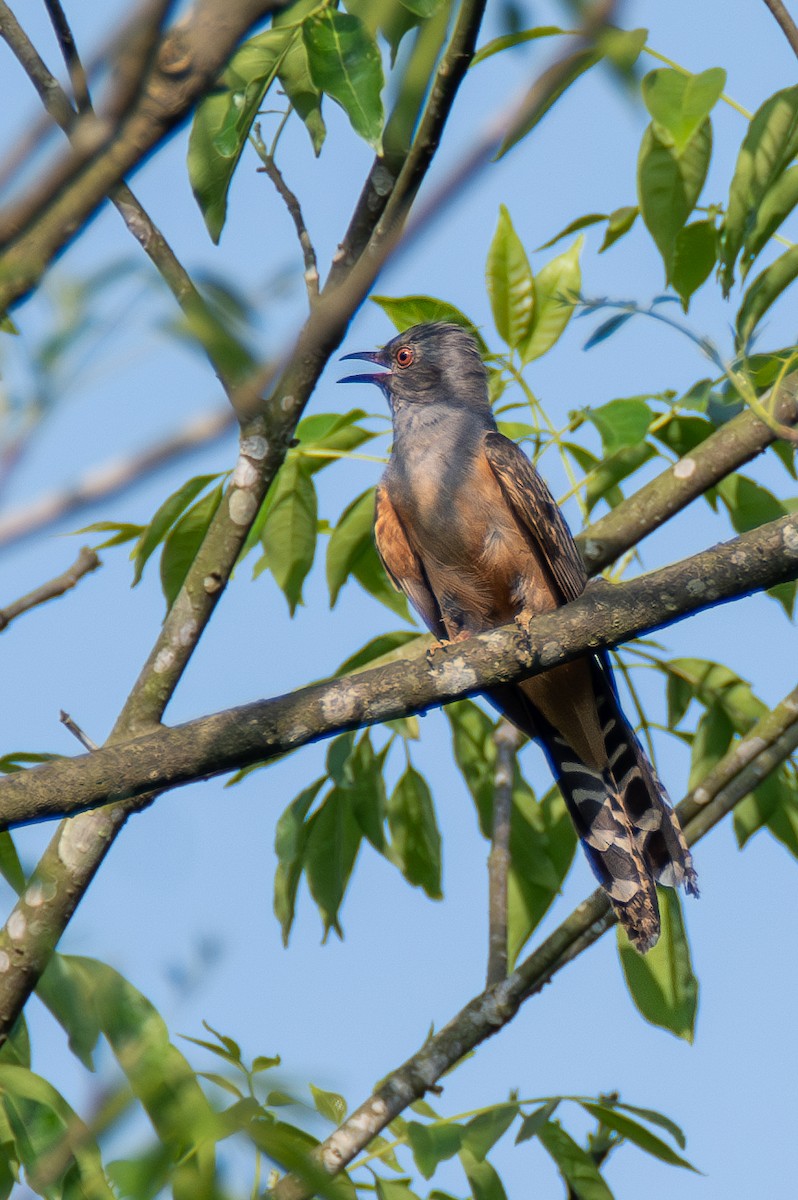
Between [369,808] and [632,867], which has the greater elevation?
[369,808]

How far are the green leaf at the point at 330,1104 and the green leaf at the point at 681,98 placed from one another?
286cm

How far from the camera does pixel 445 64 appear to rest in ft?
10.9

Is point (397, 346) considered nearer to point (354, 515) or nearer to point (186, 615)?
point (354, 515)

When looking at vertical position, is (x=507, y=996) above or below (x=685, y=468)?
below

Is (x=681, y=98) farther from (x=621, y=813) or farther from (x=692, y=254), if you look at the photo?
(x=621, y=813)

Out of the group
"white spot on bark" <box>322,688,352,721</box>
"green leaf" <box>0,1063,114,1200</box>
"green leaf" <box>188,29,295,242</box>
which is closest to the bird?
"white spot on bark" <box>322,688,352,721</box>

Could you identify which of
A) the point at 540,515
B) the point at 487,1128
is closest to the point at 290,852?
the point at 487,1128

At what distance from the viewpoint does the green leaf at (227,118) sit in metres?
3.23

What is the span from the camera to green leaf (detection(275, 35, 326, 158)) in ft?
11.3

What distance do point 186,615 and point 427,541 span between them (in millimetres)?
1697

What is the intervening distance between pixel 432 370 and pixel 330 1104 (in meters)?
3.76

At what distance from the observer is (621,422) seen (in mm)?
4012

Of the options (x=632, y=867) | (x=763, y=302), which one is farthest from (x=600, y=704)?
(x=763, y=302)

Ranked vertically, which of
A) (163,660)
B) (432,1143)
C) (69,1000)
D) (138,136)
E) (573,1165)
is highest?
(163,660)
